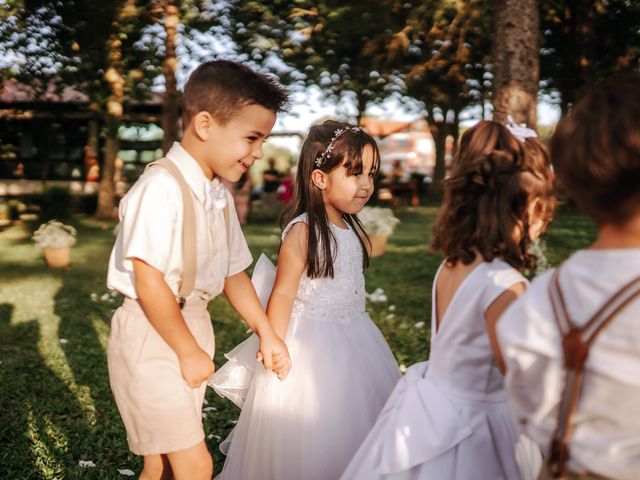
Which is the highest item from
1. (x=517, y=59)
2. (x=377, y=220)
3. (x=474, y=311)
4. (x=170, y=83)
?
(x=170, y=83)

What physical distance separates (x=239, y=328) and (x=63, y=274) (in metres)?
4.22

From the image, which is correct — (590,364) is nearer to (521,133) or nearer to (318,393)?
(521,133)

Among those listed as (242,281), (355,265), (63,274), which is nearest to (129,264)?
(242,281)

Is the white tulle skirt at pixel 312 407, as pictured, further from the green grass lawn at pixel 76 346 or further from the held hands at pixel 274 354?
the green grass lawn at pixel 76 346

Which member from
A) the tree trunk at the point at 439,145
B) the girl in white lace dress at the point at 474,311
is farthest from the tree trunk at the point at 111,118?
the tree trunk at the point at 439,145

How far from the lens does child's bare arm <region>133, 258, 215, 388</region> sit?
2.19 metres

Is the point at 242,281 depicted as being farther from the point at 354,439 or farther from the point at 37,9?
the point at 37,9

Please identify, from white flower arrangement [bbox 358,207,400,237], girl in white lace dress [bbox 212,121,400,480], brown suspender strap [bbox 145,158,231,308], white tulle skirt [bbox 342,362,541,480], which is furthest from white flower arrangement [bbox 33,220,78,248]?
white tulle skirt [bbox 342,362,541,480]

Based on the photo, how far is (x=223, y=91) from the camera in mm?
2410

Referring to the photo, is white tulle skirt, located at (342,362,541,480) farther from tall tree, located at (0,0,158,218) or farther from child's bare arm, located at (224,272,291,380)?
tall tree, located at (0,0,158,218)

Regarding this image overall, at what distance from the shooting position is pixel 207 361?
2322 millimetres

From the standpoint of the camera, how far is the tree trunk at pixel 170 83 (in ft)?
44.4

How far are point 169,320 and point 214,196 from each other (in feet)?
1.59

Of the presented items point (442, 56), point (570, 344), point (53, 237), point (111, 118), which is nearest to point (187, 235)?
point (570, 344)
